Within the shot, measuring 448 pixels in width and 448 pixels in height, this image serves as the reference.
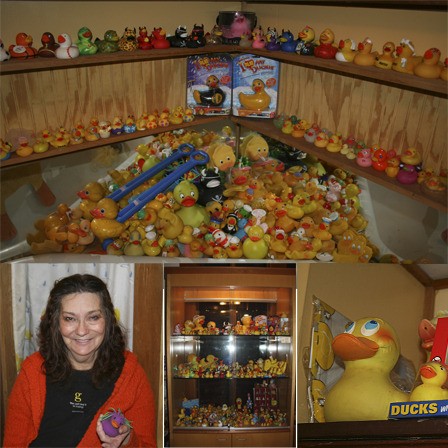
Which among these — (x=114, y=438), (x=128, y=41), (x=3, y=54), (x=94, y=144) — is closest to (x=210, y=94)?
(x=128, y=41)

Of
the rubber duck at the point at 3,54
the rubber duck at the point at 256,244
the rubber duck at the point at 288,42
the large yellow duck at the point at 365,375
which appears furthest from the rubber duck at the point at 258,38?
the large yellow duck at the point at 365,375

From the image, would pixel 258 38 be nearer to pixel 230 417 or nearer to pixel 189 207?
pixel 189 207

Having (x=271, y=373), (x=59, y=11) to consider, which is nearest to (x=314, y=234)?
(x=271, y=373)

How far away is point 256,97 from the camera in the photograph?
3.32 metres

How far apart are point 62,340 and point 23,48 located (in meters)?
1.18

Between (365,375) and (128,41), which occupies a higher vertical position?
(128,41)

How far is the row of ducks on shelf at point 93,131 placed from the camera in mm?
2990

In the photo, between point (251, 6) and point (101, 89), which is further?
point (251, 6)

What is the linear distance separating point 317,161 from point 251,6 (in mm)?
887

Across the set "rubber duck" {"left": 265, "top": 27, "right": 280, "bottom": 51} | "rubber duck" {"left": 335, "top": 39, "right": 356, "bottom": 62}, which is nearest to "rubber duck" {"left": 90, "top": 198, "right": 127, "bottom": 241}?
"rubber duck" {"left": 265, "top": 27, "right": 280, "bottom": 51}

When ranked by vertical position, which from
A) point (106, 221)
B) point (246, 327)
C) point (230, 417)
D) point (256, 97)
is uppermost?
point (256, 97)

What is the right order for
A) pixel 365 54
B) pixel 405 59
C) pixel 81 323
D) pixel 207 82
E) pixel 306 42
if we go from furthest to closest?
1. pixel 207 82
2. pixel 306 42
3. pixel 365 54
4. pixel 405 59
5. pixel 81 323

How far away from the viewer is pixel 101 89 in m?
3.18

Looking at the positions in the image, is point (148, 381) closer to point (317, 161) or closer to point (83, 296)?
point (83, 296)
